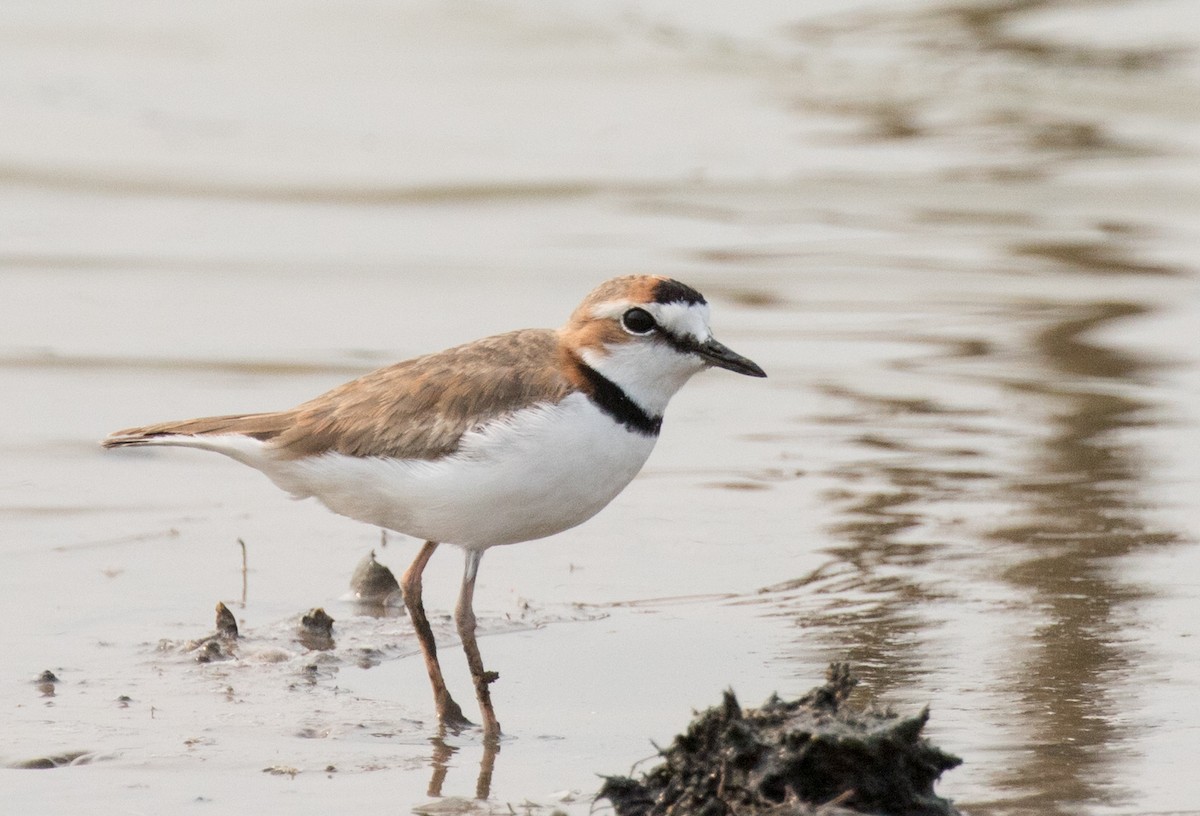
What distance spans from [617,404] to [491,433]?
378 mm

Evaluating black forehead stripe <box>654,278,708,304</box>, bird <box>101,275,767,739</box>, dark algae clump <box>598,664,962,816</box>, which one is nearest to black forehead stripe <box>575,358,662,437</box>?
bird <box>101,275,767,739</box>

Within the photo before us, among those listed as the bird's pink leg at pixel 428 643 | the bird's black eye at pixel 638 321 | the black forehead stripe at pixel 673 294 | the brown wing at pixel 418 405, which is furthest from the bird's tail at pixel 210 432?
the black forehead stripe at pixel 673 294

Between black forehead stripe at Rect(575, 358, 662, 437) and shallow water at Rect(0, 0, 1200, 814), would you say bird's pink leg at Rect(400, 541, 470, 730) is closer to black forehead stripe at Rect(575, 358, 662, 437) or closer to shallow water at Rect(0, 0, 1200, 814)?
→ shallow water at Rect(0, 0, 1200, 814)

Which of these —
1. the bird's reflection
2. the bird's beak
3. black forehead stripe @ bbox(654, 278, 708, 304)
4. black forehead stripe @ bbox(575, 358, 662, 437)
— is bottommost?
the bird's reflection

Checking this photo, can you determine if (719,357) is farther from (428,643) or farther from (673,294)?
(428,643)

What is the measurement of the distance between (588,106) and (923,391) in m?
7.44

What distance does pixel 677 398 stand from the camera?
9352 mm

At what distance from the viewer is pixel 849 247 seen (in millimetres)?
12055

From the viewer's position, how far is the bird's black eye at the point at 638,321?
5.66 m

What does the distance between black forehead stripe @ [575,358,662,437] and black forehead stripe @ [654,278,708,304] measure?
0.28m

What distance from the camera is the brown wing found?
5609 mm

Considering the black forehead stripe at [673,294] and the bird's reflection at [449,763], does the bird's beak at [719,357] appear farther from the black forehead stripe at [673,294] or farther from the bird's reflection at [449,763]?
the bird's reflection at [449,763]

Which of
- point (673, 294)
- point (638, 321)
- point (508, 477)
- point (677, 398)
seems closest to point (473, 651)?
point (508, 477)

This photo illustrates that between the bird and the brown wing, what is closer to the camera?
the bird
